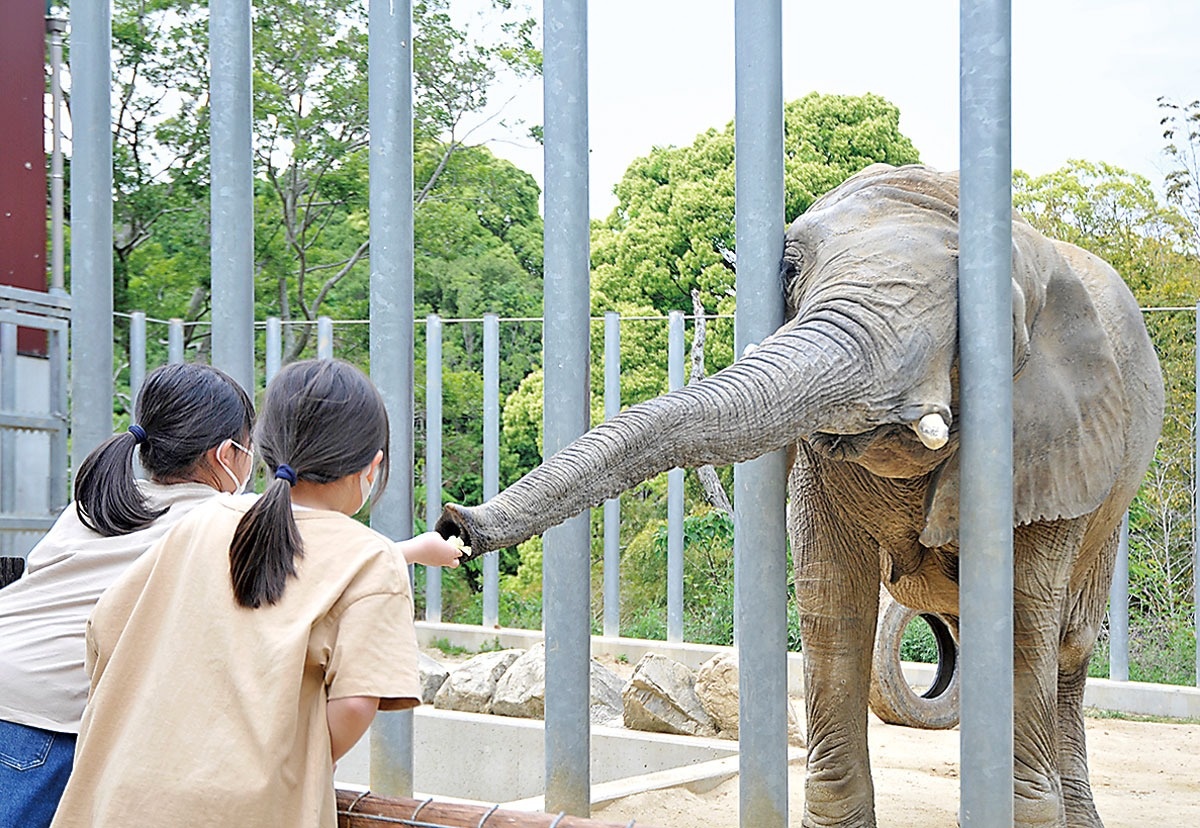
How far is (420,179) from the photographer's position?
591 inches

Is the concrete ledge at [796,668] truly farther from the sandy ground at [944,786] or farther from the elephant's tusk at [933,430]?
the elephant's tusk at [933,430]

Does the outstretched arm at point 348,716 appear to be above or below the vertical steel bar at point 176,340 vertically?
below

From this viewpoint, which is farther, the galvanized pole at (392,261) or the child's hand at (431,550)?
the galvanized pole at (392,261)

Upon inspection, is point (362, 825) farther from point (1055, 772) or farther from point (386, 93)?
point (1055, 772)

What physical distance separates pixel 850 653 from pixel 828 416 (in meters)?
1.16

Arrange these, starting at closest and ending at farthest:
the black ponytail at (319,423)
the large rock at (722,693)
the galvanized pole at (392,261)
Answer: the black ponytail at (319,423)
the galvanized pole at (392,261)
the large rock at (722,693)

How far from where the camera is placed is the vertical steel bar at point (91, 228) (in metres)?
3.16

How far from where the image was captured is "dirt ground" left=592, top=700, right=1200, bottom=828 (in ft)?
16.0

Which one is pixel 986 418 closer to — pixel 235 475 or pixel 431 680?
pixel 235 475

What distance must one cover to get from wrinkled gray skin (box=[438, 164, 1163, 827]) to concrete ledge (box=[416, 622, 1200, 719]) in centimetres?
261

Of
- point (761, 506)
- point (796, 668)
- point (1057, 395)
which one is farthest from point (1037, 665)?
point (796, 668)

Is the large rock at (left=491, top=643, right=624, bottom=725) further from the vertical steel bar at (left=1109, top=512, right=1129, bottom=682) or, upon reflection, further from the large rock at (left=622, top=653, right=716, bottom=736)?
the vertical steel bar at (left=1109, top=512, right=1129, bottom=682)

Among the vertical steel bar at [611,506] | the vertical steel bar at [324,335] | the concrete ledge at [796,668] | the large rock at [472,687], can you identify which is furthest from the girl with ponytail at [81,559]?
the vertical steel bar at [324,335]

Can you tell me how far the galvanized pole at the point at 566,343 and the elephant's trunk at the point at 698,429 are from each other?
0.18m
